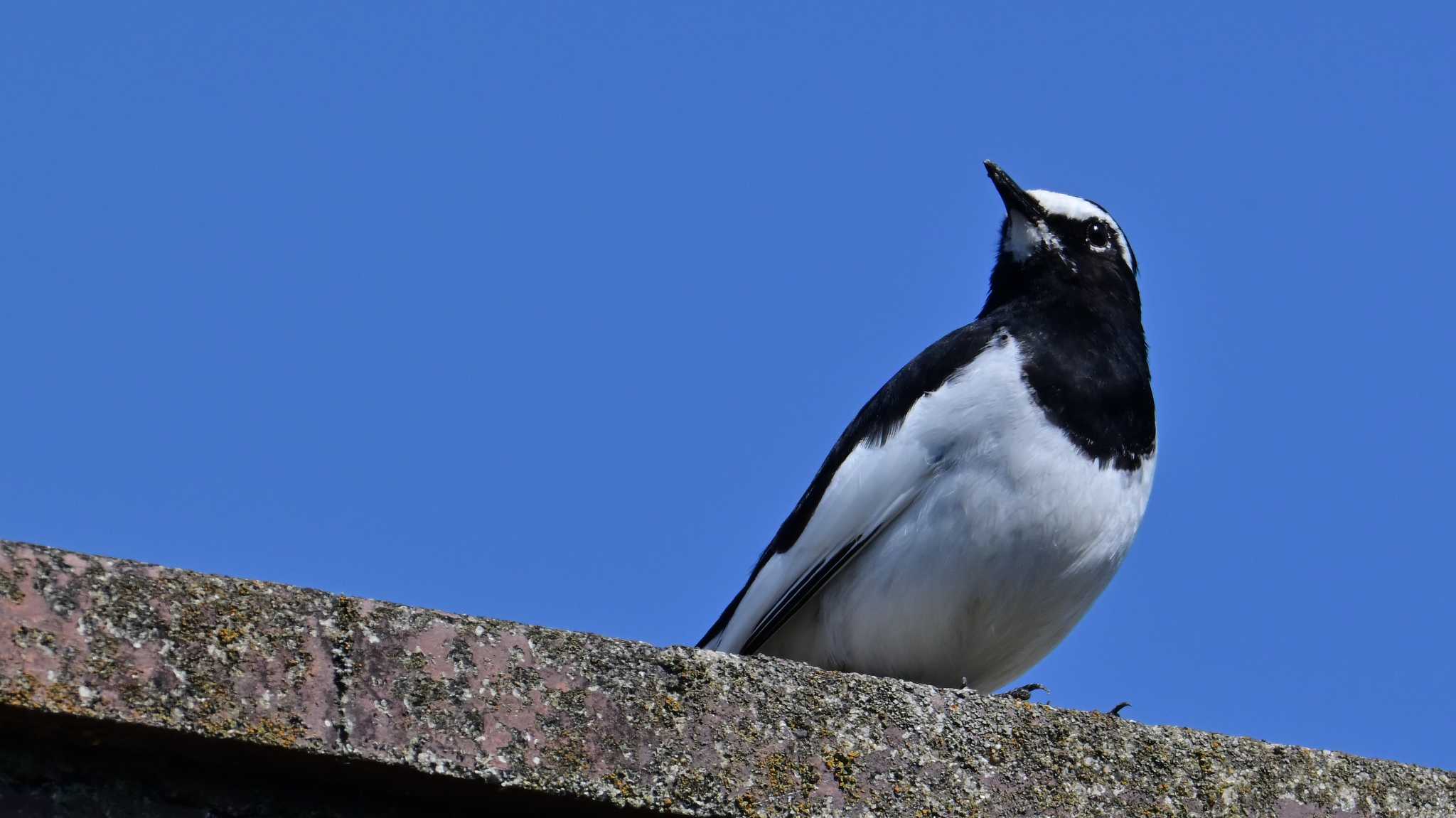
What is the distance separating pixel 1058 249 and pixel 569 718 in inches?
169

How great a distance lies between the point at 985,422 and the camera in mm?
5402

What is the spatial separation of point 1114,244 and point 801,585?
2.38 metres

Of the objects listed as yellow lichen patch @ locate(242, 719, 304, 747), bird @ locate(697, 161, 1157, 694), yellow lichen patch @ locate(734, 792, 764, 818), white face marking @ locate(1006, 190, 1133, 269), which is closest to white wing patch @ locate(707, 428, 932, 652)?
bird @ locate(697, 161, 1157, 694)

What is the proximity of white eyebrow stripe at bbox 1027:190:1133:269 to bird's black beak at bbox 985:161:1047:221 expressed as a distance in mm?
30

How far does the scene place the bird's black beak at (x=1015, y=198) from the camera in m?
7.02

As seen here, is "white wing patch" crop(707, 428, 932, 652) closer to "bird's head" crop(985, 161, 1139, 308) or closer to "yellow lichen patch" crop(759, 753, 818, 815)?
"bird's head" crop(985, 161, 1139, 308)

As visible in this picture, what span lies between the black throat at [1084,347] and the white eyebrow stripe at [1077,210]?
0.48 ft

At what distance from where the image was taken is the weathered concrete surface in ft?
8.79

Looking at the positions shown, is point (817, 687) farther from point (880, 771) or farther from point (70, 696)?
point (70, 696)

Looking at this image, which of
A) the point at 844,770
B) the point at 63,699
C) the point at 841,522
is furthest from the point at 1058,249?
the point at 63,699

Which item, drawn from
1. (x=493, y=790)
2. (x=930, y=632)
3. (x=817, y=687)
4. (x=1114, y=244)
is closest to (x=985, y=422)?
(x=930, y=632)

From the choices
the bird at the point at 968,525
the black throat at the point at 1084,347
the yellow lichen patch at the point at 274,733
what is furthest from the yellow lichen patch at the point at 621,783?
the black throat at the point at 1084,347

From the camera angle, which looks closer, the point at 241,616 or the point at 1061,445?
the point at 241,616

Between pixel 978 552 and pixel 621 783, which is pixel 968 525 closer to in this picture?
pixel 978 552
